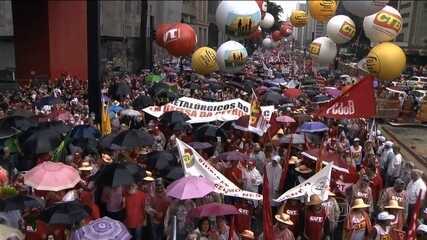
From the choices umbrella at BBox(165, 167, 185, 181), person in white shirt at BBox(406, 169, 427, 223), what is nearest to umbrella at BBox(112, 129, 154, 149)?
umbrella at BBox(165, 167, 185, 181)

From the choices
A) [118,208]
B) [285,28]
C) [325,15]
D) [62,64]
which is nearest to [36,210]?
[118,208]

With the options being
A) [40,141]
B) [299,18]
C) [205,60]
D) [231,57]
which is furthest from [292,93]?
[40,141]

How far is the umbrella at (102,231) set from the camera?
594 cm

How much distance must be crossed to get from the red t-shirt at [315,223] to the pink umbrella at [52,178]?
9.73ft

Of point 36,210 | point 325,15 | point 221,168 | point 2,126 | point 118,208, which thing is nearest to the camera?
point 36,210

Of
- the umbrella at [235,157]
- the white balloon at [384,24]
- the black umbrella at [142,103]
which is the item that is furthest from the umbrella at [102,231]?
the white balloon at [384,24]

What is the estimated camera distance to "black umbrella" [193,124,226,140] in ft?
37.5

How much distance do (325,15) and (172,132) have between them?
8.31m

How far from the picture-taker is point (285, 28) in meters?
40.8

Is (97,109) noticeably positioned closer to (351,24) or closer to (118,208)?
(118,208)

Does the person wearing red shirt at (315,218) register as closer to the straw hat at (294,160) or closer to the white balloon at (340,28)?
the straw hat at (294,160)

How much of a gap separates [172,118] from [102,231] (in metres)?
6.35

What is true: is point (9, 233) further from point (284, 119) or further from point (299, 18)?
point (299, 18)

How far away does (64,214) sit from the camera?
6199mm
